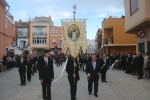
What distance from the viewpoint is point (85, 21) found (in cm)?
1225

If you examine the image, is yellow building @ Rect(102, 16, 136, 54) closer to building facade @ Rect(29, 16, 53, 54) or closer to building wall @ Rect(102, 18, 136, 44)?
building wall @ Rect(102, 18, 136, 44)

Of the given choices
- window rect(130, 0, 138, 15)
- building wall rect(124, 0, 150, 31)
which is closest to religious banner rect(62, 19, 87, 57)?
building wall rect(124, 0, 150, 31)

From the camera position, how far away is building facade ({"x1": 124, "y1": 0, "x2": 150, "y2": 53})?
15419mm

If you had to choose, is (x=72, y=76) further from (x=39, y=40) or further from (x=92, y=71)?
(x=39, y=40)

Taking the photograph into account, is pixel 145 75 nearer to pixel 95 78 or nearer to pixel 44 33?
pixel 95 78

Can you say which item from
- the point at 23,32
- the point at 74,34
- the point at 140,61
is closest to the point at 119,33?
the point at 140,61

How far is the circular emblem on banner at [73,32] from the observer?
38.8 feet

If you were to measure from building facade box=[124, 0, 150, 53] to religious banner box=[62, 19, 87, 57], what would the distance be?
5.59m

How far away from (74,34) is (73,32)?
0.12 m

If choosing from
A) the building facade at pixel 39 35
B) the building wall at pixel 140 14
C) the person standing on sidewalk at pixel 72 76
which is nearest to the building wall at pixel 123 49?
the building wall at pixel 140 14

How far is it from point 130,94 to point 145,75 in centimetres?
753

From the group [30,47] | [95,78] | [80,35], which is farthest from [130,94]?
[30,47]

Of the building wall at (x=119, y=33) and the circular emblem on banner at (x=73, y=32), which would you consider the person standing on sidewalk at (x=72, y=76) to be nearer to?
the circular emblem on banner at (x=73, y=32)

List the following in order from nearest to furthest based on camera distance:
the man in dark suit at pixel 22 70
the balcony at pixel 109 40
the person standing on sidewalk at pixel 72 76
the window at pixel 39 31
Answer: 1. the person standing on sidewalk at pixel 72 76
2. the man in dark suit at pixel 22 70
3. the balcony at pixel 109 40
4. the window at pixel 39 31
